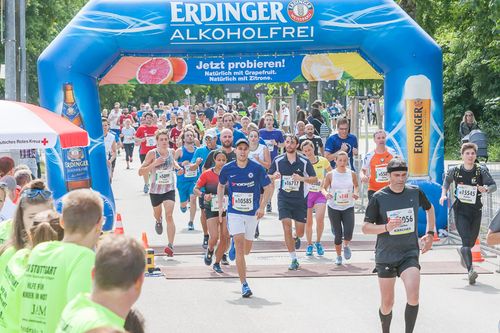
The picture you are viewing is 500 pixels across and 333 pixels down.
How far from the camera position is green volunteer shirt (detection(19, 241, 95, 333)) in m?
4.75

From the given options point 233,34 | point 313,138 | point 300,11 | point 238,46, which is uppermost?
point 300,11

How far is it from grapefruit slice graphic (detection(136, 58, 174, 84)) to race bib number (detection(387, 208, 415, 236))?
989cm

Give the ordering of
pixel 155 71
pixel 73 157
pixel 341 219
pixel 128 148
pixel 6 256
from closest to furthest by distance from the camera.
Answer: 1. pixel 6 256
2. pixel 341 219
3. pixel 73 157
4. pixel 155 71
5. pixel 128 148

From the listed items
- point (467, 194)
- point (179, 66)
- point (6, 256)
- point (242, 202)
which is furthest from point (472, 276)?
point (179, 66)

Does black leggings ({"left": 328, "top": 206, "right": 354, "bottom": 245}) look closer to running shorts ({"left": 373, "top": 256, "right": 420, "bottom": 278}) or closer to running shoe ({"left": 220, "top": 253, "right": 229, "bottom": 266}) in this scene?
running shoe ({"left": 220, "top": 253, "right": 229, "bottom": 266})

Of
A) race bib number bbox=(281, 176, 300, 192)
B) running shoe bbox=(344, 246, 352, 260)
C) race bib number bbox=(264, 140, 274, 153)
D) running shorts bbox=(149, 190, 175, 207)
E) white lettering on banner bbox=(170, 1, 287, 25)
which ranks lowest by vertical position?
running shoe bbox=(344, 246, 352, 260)

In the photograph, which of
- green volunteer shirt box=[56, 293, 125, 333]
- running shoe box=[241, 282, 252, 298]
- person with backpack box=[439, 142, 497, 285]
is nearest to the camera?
green volunteer shirt box=[56, 293, 125, 333]

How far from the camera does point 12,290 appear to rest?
522 centimetres

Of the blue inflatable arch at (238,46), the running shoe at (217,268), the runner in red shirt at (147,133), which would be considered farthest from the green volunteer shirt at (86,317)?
the runner in red shirt at (147,133)

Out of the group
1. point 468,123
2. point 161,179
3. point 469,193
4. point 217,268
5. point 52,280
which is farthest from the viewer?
point 468,123

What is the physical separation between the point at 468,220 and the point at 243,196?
2807 mm

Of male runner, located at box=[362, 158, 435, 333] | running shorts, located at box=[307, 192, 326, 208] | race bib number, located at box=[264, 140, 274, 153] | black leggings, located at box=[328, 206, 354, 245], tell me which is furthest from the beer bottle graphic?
male runner, located at box=[362, 158, 435, 333]

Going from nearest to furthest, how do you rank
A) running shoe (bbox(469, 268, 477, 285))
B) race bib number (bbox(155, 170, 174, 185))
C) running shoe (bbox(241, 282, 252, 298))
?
1. running shoe (bbox(241, 282, 252, 298))
2. running shoe (bbox(469, 268, 477, 285))
3. race bib number (bbox(155, 170, 174, 185))

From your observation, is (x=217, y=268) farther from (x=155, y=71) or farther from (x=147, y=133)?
(x=147, y=133)
